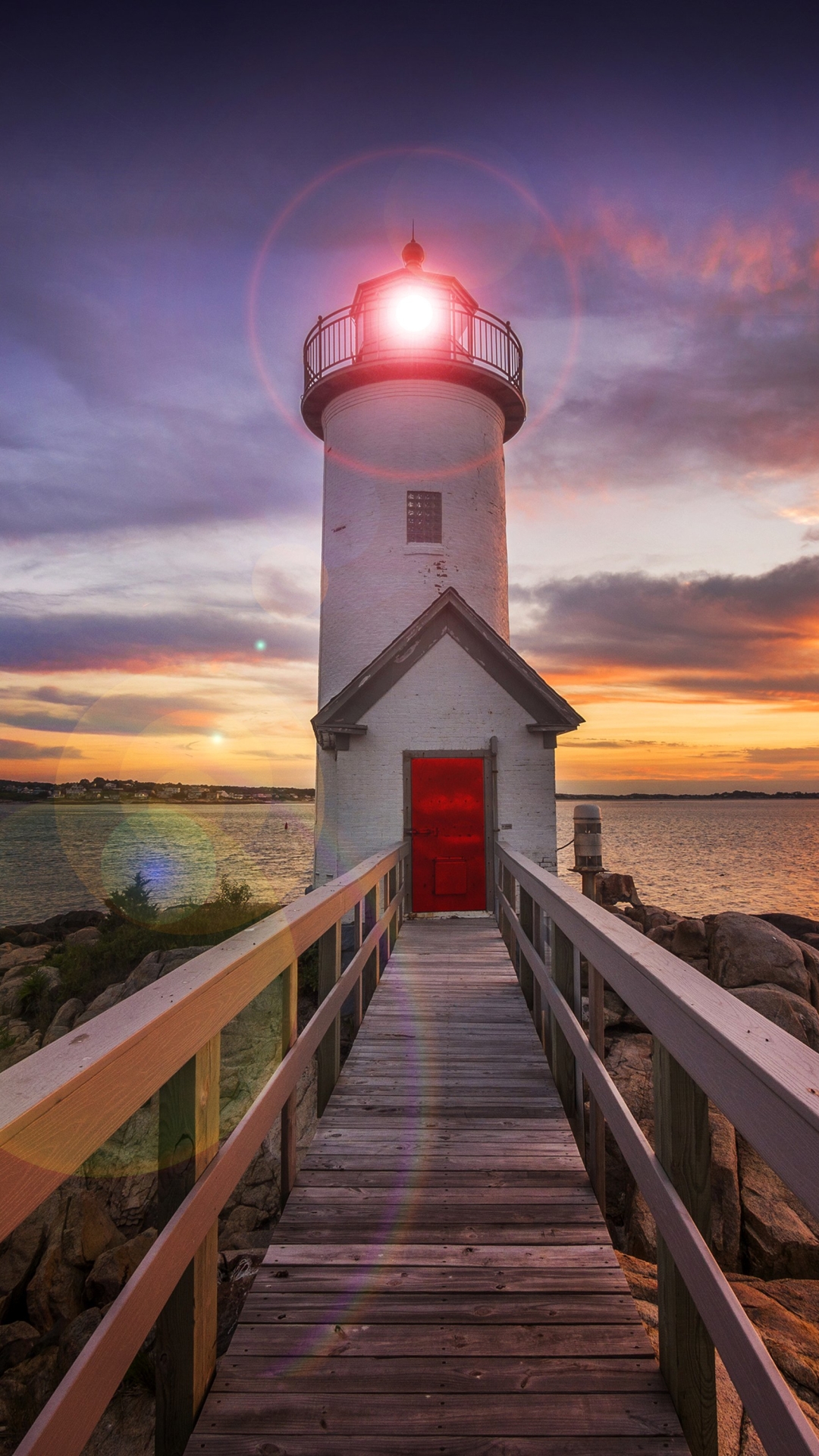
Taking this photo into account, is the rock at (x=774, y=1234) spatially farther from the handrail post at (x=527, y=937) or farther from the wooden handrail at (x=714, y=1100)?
the wooden handrail at (x=714, y=1100)

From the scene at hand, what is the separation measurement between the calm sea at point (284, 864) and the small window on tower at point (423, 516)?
1531 cm

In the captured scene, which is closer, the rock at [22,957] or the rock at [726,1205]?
the rock at [726,1205]

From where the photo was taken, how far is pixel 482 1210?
11.5 ft

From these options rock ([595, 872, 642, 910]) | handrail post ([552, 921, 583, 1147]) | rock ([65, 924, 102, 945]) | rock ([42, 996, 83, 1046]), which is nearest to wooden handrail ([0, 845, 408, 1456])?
handrail post ([552, 921, 583, 1147])

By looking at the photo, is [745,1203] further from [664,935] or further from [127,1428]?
[664,935]

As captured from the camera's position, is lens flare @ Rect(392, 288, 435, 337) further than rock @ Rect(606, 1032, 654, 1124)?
Yes

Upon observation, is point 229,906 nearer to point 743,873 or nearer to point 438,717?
point 438,717

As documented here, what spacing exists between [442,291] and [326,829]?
38.5 feet

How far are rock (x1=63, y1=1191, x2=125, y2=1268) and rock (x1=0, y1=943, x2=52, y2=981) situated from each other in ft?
37.4

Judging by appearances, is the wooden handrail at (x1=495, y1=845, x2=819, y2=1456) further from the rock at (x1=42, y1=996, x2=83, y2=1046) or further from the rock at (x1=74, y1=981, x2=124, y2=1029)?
the rock at (x1=42, y1=996, x2=83, y2=1046)

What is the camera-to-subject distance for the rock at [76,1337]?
5734mm

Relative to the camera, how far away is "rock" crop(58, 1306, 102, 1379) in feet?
18.8

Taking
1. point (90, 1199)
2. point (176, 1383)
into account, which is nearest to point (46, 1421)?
point (176, 1383)

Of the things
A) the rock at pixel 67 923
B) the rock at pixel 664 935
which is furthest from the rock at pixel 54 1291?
the rock at pixel 67 923
